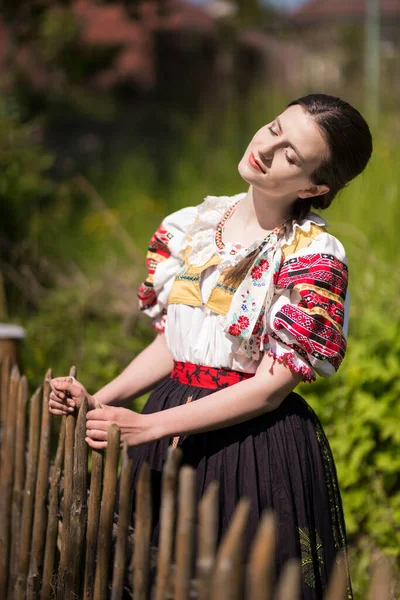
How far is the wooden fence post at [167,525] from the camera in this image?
149cm

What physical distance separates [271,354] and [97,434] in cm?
43

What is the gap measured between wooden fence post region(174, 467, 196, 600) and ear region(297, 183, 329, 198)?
757mm

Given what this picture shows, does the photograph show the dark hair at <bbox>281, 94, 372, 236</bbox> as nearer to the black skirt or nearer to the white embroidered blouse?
the white embroidered blouse

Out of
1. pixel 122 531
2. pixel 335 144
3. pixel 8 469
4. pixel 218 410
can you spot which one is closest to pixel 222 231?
pixel 335 144

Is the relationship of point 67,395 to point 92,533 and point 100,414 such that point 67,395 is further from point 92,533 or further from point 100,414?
point 92,533

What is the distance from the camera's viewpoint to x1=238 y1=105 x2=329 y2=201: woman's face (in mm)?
1818

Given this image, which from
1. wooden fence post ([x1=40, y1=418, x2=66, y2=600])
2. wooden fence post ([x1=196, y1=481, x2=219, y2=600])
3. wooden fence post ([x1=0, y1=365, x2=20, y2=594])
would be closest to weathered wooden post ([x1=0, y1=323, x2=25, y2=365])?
wooden fence post ([x1=0, y1=365, x2=20, y2=594])

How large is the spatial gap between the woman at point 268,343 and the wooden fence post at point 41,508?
1.15 ft

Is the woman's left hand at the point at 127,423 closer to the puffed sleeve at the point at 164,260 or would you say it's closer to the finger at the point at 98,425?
the finger at the point at 98,425

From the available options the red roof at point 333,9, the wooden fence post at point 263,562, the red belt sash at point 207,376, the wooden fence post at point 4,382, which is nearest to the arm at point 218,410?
the red belt sash at point 207,376

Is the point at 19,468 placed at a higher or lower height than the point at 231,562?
higher

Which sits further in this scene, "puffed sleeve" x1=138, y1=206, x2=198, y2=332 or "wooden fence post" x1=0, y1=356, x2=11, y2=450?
"wooden fence post" x1=0, y1=356, x2=11, y2=450

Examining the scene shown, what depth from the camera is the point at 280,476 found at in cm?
188

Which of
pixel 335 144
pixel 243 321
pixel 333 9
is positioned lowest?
pixel 243 321
